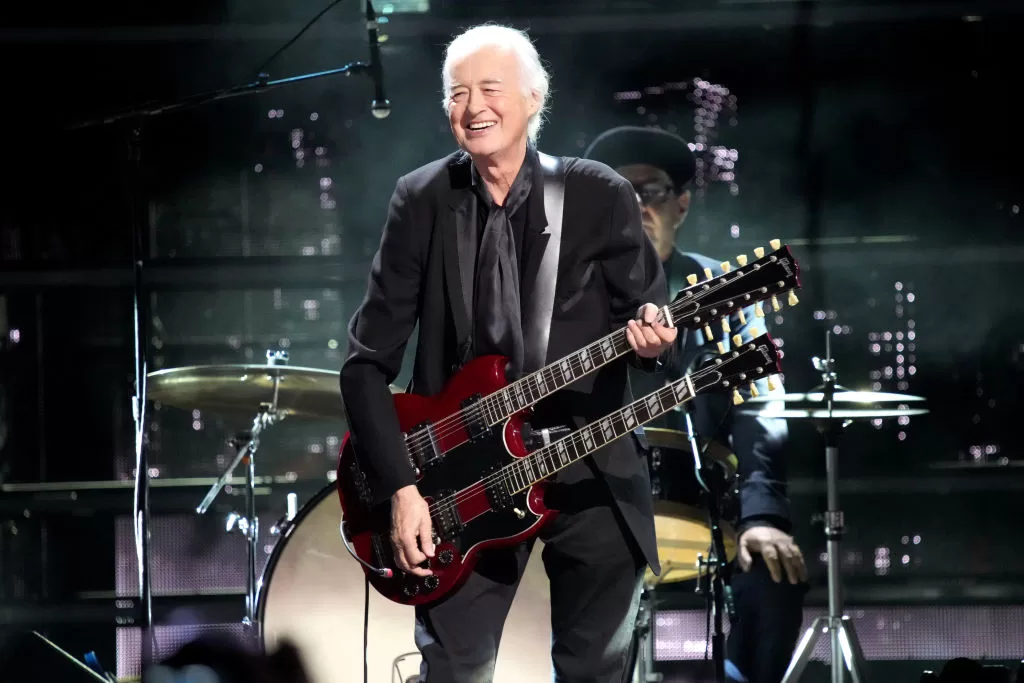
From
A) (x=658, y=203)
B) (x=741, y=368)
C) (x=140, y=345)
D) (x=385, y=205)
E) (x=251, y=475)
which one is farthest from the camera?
(x=385, y=205)

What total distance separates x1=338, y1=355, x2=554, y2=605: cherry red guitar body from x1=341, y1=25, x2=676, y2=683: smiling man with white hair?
35mm

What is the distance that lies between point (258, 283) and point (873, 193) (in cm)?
299

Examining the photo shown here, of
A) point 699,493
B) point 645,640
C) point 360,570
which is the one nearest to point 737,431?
point 699,493

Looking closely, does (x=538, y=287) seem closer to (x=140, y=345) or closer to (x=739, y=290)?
(x=739, y=290)

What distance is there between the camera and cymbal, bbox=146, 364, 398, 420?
13.7 ft

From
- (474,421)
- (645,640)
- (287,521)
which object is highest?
(474,421)

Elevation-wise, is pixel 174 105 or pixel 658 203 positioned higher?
pixel 174 105

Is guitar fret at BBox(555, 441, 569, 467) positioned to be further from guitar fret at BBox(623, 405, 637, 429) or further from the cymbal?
the cymbal

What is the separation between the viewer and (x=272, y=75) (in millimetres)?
5629

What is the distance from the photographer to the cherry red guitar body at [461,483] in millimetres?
2584

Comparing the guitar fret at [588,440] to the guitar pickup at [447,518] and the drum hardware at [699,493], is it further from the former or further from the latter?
the drum hardware at [699,493]

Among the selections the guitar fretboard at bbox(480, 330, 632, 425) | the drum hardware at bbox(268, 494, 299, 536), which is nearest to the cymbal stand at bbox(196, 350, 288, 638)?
the drum hardware at bbox(268, 494, 299, 536)

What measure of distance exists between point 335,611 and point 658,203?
2.07 meters

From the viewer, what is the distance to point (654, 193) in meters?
4.80
